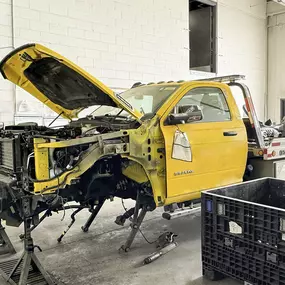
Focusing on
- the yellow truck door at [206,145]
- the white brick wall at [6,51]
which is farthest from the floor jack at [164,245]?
the white brick wall at [6,51]

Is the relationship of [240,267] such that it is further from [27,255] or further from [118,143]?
[27,255]

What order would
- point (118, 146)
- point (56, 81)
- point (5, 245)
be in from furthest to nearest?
1. point (5, 245)
2. point (56, 81)
3. point (118, 146)

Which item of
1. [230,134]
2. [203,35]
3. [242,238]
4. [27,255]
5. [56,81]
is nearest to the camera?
[242,238]

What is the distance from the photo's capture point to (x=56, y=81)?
3379mm

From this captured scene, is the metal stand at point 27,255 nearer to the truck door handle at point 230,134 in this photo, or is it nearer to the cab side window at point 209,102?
the cab side window at point 209,102

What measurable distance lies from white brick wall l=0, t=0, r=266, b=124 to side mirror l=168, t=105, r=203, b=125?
143 inches

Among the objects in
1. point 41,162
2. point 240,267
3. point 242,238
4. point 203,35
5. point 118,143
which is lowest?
point 240,267

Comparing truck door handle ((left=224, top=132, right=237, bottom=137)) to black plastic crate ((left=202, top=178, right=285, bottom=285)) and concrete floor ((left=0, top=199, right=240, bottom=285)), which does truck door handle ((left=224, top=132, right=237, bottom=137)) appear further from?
concrete floor ((left=0, top=199, right=240, bottom=285))

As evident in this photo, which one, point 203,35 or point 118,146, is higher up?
point 203,35

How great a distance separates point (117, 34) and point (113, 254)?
505 centimetres

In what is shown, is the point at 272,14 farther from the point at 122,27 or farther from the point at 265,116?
the point at 122,27

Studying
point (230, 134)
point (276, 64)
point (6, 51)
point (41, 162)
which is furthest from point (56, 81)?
point (276, 64)

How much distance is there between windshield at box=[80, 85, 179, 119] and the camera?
3648 millimetres

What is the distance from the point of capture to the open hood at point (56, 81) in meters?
2.80
